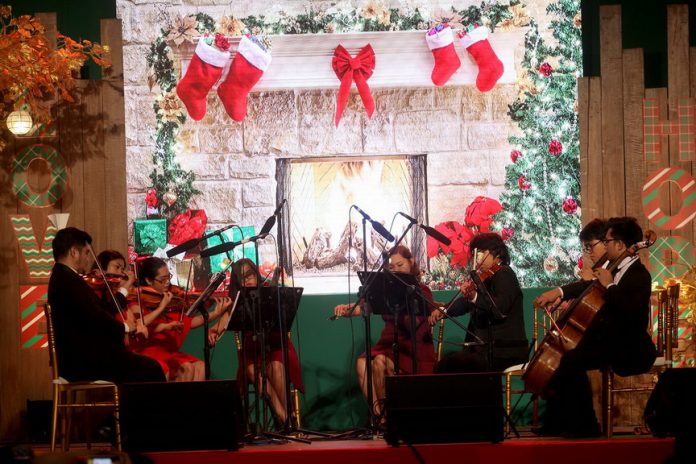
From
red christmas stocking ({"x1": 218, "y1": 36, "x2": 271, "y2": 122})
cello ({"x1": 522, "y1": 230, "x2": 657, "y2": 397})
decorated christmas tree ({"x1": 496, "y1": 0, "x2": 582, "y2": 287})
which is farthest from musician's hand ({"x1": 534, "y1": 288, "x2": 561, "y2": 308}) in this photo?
red christmas stocking ({"x1": 218, "y1": 36, "x2": 271, "y2": 122})

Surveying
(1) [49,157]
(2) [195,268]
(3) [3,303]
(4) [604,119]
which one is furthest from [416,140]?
(3) [3,303]

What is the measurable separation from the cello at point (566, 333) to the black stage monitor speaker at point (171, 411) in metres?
1.78

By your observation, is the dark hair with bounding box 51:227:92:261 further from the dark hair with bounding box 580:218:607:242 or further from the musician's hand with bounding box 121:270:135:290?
the dark hair with bounding box 580:218:607:242

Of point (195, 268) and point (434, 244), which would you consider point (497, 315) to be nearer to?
point (434, 244)

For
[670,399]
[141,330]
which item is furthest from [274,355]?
[670,399]

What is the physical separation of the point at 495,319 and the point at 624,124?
1919mm

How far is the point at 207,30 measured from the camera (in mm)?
6828

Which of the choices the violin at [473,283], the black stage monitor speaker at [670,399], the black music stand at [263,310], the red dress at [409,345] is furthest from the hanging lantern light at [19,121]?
the black stage monitor speaker at [670,399]

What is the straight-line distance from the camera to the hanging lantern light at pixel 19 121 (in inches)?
254

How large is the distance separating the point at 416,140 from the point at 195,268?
1871 mm

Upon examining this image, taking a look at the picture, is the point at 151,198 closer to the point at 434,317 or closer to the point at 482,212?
the point at 434,317

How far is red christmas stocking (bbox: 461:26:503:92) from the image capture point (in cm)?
676

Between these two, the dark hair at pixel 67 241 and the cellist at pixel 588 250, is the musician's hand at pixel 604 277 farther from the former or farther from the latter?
the dark hair at pixel 67 241

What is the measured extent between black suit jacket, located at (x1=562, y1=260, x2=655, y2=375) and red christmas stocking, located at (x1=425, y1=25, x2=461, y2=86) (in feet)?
7.31
